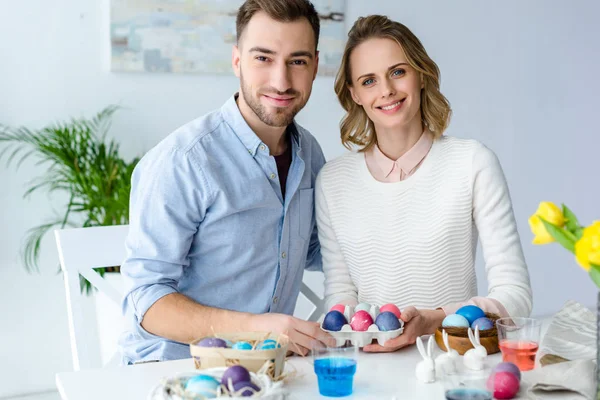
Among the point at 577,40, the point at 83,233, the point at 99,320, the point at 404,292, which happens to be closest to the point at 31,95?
the point at 99,320

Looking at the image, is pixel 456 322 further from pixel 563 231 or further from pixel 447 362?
pixel 563 231

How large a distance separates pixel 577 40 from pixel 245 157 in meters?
3.50

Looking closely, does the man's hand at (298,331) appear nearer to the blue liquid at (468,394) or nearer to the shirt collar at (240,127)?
the blue liquid at (468,394)

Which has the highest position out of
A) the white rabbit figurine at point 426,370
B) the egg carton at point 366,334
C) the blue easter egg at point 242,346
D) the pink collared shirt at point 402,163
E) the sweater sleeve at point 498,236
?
the pink collared shirt at point 402,163

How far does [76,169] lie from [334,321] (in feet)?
Answer: 6.15

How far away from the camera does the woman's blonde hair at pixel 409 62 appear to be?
2031 mm

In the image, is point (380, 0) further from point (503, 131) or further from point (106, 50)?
point (106, 50)

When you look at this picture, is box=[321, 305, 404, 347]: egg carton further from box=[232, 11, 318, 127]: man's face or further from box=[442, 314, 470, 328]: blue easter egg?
box=[232, 11, 318, 127]: man's face

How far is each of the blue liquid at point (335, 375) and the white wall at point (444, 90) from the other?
92.3 inches

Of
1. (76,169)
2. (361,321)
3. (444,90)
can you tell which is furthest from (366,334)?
(444,90)

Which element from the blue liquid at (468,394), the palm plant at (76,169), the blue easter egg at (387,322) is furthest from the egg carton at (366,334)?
the palm plant at (76,169)

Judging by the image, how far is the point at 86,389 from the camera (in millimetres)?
1320

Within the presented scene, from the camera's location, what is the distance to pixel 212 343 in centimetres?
127

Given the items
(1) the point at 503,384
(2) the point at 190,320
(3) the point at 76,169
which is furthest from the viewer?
(3) the point at 76,169
